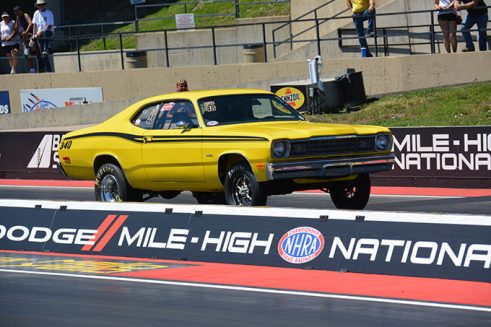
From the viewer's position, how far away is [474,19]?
26.5m

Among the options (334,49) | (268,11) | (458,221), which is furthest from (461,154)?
(268,11)

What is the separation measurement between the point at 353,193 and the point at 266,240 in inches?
134

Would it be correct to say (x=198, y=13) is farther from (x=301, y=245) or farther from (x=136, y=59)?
(x=301, y=245)

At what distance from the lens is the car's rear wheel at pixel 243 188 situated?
14.4 m

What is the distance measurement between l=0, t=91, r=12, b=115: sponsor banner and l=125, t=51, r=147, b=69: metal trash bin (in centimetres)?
404

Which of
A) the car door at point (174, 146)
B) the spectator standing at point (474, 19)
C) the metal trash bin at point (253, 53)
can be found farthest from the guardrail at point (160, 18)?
the car door at point (174, 146)

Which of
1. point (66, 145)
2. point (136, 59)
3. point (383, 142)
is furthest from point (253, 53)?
point (383, 142)

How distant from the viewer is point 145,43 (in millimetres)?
34719

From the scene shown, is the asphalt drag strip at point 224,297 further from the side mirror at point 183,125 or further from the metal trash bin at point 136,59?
the metal trash bin at point 136,59

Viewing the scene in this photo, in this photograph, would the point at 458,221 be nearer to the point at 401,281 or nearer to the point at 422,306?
the point at 401,281

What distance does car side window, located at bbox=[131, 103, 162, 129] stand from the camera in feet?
52.7

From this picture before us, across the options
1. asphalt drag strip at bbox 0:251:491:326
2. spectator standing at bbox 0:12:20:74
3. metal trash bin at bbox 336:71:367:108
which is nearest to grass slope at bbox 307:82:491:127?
metal trash bin at bbox 336:71:367:108

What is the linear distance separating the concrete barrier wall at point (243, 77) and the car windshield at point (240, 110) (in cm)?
1199

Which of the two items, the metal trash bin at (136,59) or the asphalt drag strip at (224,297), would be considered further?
the metal trash bin at (136,59)
